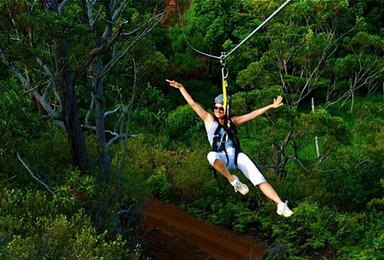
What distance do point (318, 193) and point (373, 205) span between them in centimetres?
112

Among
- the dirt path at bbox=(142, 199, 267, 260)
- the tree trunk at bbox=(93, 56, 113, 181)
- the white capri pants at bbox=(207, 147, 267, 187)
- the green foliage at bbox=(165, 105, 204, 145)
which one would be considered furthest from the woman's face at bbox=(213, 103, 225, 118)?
the green foliage at bbox=(165, 105, 204, 145)

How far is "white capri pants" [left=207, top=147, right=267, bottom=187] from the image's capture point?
523 centimetres

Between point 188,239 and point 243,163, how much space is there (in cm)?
759

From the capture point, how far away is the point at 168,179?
51.2ft

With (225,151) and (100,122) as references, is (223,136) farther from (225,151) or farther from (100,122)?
(100,122)

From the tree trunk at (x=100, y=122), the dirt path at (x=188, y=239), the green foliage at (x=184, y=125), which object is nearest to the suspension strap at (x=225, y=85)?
the tree trunk at (x=100, y=122)

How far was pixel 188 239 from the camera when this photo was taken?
12.7 meters

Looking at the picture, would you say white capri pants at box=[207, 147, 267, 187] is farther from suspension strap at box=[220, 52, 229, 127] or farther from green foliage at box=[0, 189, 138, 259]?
green foliage at box=[0, 189, 138, 259]

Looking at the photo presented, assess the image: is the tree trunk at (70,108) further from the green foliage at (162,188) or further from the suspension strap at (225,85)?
the green foliage at (162,188)

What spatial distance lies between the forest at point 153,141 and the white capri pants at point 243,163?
1201 mm

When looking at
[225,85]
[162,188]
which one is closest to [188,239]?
[162,188]

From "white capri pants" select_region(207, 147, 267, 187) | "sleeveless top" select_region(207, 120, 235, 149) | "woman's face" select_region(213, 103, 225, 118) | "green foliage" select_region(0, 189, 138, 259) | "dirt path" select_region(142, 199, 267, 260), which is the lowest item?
"dirt path" select_region(142, 199, 267, 260)

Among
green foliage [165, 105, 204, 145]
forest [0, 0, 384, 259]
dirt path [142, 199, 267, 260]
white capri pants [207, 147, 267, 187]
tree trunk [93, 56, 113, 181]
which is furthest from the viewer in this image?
green foliage [165, 105, 204, 145]

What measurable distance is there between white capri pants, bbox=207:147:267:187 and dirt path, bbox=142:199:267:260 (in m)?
5.98
